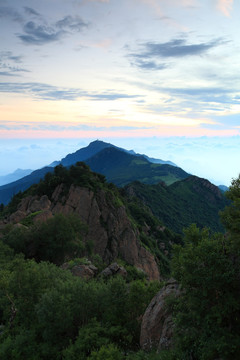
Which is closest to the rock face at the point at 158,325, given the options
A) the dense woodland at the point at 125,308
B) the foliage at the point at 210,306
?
the dense woodland at the point at 125,308

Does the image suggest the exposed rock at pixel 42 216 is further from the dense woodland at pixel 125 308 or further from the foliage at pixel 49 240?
the dense woodland at pixel 125 308

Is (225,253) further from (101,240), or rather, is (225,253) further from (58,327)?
(101,240)

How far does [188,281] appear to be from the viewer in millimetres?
19922

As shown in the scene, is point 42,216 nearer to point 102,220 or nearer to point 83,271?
point 102,220

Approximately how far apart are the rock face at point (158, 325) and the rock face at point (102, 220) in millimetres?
43210

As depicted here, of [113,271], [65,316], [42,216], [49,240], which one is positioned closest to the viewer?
[65,316]

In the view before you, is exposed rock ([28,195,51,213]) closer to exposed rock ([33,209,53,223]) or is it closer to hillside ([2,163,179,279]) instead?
hillside ([2,163,179,279])

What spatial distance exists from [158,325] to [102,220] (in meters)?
49.8

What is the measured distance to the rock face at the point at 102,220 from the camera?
70.1 metres

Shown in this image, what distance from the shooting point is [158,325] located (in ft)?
79.6

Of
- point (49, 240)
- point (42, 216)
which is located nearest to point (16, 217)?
point (42, 216)

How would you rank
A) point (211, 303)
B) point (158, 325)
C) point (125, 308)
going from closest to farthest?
point (211, 303)
point (158, 325)
point (125, 308)

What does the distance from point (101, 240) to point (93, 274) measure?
2730cm

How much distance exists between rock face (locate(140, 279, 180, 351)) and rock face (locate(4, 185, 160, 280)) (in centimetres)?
4321
